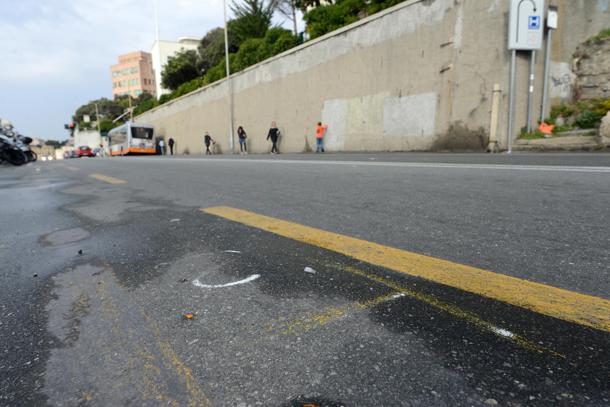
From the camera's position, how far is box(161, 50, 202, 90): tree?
139 feet

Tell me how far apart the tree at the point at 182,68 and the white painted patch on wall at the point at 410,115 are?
34.9 metres

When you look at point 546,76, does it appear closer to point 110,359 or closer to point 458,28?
point 458,28

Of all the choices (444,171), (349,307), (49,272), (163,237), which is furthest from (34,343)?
(444,171)

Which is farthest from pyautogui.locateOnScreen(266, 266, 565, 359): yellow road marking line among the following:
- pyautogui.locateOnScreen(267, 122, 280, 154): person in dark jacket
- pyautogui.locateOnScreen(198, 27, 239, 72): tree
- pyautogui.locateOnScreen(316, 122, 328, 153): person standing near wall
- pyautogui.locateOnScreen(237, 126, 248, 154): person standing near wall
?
pyautogui.locateOnScreen(198, 27, 239, 72): tree

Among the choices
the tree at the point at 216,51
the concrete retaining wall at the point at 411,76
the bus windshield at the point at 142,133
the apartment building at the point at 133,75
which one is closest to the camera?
the concrete retaining wall at the point at 411,76

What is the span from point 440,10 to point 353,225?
41.7 feet

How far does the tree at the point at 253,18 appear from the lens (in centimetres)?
3111

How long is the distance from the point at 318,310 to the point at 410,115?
13.3 metres

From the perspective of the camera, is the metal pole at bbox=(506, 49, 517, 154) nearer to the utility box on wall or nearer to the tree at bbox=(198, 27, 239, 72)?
the utility box on wall

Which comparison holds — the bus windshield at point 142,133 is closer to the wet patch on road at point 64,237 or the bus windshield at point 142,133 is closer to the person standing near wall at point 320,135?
the person standing near wall at point 320,135

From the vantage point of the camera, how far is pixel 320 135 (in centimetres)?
1670

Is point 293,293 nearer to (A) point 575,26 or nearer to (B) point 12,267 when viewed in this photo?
(B) point 12,267

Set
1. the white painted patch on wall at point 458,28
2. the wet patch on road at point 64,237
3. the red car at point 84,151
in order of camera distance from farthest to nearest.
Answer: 1. the red car at point 84,151
2. the white painted patch on wall at point 458,28
3. the wet patch on road at point 64,237

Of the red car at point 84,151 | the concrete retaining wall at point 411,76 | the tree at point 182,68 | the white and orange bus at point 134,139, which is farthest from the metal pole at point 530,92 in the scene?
the red car at point 84,151
